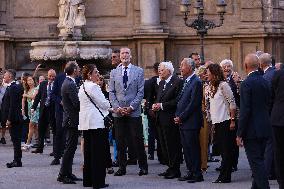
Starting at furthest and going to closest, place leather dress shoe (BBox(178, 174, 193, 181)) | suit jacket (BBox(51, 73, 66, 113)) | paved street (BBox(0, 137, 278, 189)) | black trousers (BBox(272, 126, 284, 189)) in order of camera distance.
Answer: suit jacket (BBox(51, 73, 66, 113))
leather dress shoe (BBox(178, 174, 193, 181))
paved street (BBox(0, 137, 278, 189))
black trousers (BBox(272, 126, 284, 189))

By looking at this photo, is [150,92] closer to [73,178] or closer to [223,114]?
[223,114]

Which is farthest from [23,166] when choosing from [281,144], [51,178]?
[281,144]

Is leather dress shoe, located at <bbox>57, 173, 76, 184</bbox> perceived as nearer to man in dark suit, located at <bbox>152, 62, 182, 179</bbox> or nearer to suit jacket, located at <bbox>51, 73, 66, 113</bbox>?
man in dark suit, located at <bbox>152, 62, 182, 179</bbox>

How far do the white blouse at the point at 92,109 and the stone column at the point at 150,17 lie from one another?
540 inches

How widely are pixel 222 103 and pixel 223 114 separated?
0.19 meters

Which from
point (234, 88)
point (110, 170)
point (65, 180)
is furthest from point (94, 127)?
point (234, 88)

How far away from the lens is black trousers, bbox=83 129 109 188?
11203mm

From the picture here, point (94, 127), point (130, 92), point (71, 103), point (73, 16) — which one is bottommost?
point (94, 127)

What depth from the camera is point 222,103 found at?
11.9 m

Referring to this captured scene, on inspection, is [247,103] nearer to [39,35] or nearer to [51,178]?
[51,178]

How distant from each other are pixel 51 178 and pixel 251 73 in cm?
418

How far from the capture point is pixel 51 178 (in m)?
12.3

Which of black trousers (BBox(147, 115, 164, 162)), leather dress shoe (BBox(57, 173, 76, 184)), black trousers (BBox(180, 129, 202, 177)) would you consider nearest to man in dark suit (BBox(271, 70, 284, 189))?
black trousers (BBox(180, 129, 202, 177))

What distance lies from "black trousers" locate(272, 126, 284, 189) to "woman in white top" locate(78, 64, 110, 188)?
2616 millimetres
